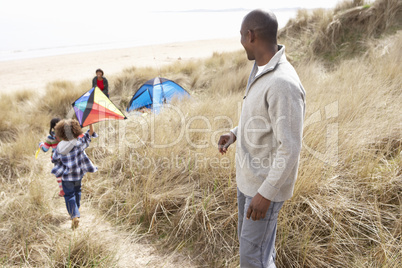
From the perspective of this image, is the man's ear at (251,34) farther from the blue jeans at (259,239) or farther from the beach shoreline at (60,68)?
the beach shoreline at (60,68)

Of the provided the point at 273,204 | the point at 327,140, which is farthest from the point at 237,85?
the point at 273,204

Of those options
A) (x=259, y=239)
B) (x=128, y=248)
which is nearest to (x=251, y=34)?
(x=259, y=239)

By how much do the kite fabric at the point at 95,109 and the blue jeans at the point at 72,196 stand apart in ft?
6.04

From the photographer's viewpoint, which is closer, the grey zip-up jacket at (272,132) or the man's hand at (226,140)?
the grey zip-up jacket at (272,132)

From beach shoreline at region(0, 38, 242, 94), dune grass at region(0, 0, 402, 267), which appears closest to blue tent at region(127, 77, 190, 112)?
dune grass at region(0, 0, 402, 267)

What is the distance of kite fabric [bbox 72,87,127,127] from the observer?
4871 millimetres

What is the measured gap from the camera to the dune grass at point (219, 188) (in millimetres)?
2168

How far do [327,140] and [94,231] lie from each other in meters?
2.59

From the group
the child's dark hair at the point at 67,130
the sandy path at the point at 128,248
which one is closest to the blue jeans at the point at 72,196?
the sandy path at the point at 128,248

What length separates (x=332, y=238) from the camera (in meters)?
2.09

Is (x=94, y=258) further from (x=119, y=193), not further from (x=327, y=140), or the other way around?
(x=327, y=140)

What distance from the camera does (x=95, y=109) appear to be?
16.6 feet

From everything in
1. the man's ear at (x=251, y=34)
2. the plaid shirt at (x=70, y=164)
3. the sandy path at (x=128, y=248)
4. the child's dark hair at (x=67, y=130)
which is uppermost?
the man's ear at (x=251, y=34)

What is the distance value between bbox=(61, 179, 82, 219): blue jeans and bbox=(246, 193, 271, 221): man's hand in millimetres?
2276
